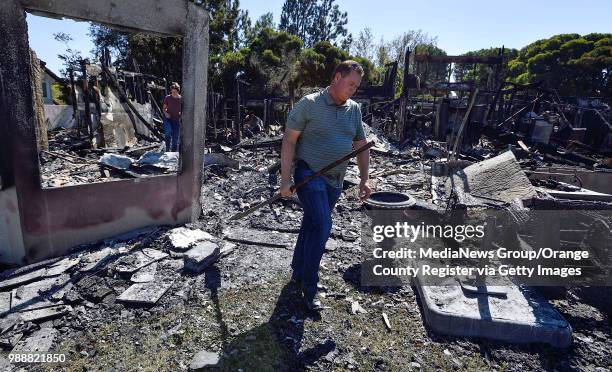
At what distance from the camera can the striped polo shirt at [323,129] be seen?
9.43 feet

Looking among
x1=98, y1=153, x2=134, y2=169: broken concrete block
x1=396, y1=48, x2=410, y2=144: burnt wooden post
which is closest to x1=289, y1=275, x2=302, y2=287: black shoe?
x1=98, y1=153, x2=134, y2=169: broken concrete block

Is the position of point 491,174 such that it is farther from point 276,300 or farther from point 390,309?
point 276,300

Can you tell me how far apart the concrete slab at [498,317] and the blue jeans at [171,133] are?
7.02 meters

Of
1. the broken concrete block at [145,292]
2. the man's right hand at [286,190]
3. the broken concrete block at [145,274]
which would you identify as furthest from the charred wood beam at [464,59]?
the broken concrete block at [145,292]

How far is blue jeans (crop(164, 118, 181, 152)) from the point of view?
27.0 feet

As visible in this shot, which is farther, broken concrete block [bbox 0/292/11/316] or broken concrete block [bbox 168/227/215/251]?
broken concrete block [bbox 168/227/215/251]

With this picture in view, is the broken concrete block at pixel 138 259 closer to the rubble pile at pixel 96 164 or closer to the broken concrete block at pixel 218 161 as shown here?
the rubble pile at pixel 96 164

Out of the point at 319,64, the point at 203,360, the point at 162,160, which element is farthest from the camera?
the point at 319,64

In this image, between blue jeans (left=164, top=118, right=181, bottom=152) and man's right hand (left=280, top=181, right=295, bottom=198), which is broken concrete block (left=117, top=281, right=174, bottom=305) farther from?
blue jeans (left=164, top=118, right=181, bottom=152)

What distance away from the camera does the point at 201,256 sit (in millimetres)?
3656

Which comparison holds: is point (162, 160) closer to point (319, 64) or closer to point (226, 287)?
point (226, 287)

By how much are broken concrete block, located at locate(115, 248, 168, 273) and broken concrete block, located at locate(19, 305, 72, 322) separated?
1.94 ft

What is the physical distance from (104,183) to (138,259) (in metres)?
1.02

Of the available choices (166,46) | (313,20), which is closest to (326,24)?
(313,20)
